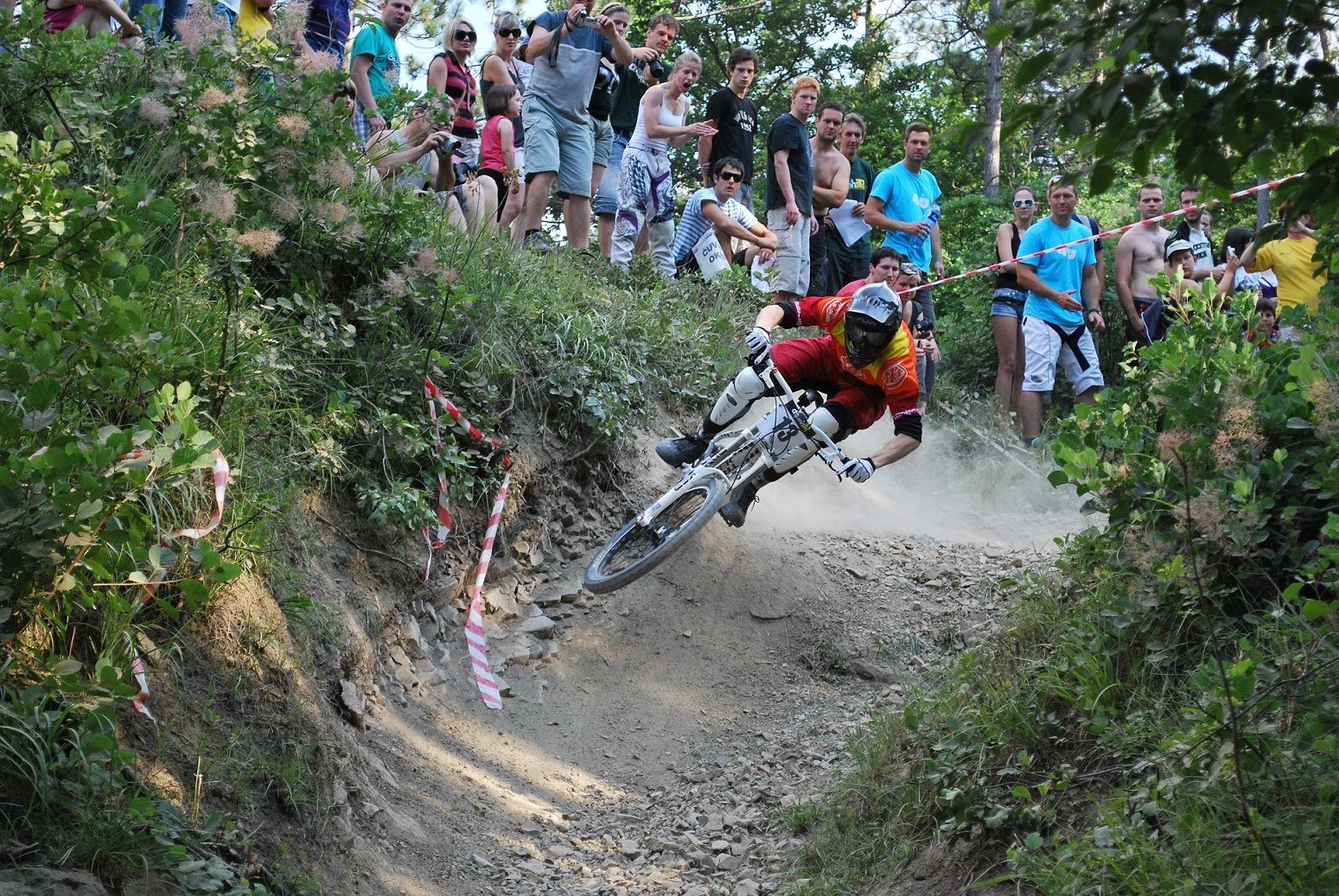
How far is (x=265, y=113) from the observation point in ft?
20.2

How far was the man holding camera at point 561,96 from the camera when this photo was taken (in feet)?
29.8

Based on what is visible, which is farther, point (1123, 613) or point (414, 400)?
point (414, 400)

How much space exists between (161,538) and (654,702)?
3.53m

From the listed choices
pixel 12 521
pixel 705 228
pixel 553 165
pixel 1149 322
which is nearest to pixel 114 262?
pixel 12 521

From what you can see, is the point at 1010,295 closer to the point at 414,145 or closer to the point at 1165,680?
the point at 414,145

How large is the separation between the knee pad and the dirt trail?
119cm

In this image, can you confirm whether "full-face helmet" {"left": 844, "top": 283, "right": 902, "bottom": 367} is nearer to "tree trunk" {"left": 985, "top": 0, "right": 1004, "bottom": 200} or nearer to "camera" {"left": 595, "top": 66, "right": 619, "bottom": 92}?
"camera" {"left": 595, "top": 66, "right": 619, "bottom": 92}

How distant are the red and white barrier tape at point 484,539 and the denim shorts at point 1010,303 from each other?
17.3 ft

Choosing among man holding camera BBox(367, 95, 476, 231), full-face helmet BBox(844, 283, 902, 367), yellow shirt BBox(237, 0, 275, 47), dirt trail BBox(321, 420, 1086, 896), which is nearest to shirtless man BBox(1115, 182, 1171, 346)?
dirt trail BBox(321, 420, 1086, 896)

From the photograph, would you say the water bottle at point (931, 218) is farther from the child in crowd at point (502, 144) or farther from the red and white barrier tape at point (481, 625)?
the red and white barrier tape at point (481, 625)

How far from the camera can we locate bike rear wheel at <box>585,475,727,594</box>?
6734 millimetres

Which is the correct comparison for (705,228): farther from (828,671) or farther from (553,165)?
(828,671)

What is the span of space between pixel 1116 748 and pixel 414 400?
426 cm

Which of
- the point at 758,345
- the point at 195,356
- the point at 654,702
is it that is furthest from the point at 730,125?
the point at 195,356
